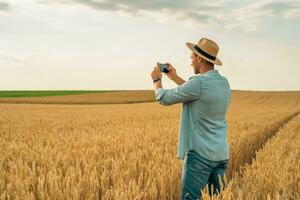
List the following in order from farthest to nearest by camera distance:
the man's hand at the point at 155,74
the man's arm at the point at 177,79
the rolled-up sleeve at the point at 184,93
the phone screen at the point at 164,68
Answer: the man's arm at the point at 177,79 < the phone screen at the point at 164,68 < the man's hand at the point at 155,74 < the rolled-up sleeve at the point at 184,93

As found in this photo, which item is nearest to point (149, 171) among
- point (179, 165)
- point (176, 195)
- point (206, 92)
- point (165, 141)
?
point (176, 195)

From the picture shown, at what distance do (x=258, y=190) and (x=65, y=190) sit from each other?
1.78 meters

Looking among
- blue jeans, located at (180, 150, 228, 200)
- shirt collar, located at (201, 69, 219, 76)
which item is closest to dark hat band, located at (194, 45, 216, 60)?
shirt collar, located at (201, 69, 219, 76)

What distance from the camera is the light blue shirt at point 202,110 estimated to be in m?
4.43

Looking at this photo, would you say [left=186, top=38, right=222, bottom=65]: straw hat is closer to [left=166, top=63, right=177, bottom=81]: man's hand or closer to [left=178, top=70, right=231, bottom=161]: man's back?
[left=178, top=70, right=231, bottom=161]: man's back

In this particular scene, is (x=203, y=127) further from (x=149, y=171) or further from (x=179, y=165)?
(x=179, y=165)

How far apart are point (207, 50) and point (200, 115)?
0.66 m

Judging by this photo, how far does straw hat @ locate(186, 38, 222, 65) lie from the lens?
457 centimetres

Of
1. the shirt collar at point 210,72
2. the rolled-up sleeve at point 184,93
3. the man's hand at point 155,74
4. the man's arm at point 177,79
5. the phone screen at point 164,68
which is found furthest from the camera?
the man's arm at point 177,79

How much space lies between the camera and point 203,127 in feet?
14.9

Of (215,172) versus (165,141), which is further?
(165,141)

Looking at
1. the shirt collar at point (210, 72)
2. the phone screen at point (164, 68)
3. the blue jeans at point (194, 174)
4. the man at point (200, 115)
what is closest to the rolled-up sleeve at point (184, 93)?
the man at point (200, 115)

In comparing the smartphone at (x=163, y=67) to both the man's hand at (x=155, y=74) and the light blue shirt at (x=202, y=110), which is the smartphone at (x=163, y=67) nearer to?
the man's hand at (x=155, y=74)

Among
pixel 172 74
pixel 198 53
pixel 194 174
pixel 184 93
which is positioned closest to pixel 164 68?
pixel 172 74
